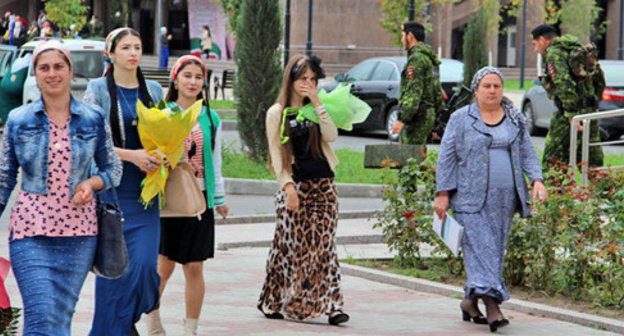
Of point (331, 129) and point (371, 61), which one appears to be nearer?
point (331, 129)

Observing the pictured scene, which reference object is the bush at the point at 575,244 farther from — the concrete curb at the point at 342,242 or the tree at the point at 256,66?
the tree at the point at 256,66

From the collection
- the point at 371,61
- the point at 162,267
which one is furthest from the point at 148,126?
the point at 371,61

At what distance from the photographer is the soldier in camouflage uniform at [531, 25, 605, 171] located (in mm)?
11109

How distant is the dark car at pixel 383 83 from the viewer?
2246cm

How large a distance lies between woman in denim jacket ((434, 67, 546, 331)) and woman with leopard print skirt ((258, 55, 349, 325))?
762 millimetres

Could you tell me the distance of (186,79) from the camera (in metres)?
6.93

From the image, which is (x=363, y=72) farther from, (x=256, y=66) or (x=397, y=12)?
(x=397, y=12)

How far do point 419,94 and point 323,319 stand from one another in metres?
3.90

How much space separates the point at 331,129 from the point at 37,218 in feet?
9.21

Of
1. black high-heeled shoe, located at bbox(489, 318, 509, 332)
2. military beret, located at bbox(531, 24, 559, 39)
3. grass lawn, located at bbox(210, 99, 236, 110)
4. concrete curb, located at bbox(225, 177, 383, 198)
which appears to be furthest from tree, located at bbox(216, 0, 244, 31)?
black high-heeled shoe, located at bbox(489, 318, 509, 332)

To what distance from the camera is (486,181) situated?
763 cm

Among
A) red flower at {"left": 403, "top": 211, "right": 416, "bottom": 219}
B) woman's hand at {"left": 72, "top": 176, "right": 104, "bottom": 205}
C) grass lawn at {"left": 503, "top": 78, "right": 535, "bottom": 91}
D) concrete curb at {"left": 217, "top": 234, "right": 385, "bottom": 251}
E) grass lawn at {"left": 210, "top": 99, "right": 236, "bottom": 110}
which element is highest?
grass lawn at {"left": 503, "top": 78, "right": 535, "bottom": 91}

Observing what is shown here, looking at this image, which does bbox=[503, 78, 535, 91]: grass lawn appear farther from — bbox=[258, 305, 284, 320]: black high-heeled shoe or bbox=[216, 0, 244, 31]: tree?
bbox=[258, 305, 284, 320]: black high-heeled shoe

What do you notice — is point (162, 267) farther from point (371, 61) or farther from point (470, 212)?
point (371, 61)
